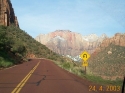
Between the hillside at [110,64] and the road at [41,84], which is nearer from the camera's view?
the road at [41,84]

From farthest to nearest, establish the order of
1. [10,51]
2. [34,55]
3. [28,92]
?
[34,55]
[10,51]
[28,92]

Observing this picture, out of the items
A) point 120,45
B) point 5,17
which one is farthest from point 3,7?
point 120,45

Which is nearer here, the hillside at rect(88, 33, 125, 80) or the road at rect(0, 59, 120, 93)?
the road at rect(0, 59, 120, 93)

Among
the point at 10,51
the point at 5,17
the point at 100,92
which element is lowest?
the point at 100,92

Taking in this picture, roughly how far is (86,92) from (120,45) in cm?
8214

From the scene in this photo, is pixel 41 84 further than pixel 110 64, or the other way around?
pixel 110 64

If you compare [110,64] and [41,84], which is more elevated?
[110,64]

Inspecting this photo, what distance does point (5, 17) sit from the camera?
108 meters

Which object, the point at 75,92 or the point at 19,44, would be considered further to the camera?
the point at 19,44

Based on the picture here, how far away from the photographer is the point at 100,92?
38.0 feet

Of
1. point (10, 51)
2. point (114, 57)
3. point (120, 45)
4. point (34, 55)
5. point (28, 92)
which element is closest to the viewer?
point (28, 92)

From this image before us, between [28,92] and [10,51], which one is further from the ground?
[10,51]

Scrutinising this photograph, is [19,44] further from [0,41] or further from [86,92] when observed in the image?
[86,92]

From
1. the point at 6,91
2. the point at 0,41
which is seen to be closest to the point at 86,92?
the point at 6,91
